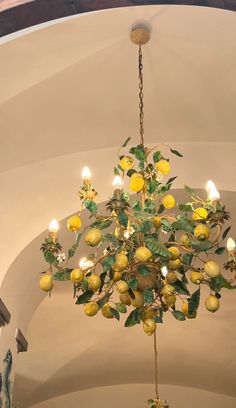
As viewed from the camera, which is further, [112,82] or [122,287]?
[112,82]

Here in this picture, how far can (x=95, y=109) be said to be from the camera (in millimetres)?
4723

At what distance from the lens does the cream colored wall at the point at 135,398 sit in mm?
10422

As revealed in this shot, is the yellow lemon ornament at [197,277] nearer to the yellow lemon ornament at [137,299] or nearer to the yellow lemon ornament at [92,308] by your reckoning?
the yellow lemon ornament at [137,299]

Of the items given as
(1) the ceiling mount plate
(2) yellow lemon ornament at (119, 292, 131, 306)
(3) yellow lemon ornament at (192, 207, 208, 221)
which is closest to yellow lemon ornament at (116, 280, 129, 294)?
(2) yellow lemon ornament at (119, 292, 131, 306)

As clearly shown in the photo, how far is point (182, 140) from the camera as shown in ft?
16.9

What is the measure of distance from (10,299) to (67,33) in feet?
8.39

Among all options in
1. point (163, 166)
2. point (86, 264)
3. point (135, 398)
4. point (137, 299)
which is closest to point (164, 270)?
point (137, 299)

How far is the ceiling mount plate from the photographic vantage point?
154 inches

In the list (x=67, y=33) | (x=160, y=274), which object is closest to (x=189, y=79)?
(x=67, y=33)

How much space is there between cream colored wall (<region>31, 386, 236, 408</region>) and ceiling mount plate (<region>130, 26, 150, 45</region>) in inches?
317

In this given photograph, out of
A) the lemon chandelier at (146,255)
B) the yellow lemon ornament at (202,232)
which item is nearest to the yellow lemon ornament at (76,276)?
the lemon chandelier at (146,255)

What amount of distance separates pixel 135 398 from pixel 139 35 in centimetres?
819

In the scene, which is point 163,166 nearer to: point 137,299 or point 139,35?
point 137,299

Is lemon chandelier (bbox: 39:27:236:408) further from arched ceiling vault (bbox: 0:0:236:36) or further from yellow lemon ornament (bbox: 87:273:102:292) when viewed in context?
arched ceiling vault (bbox: 0:0:236:36)
